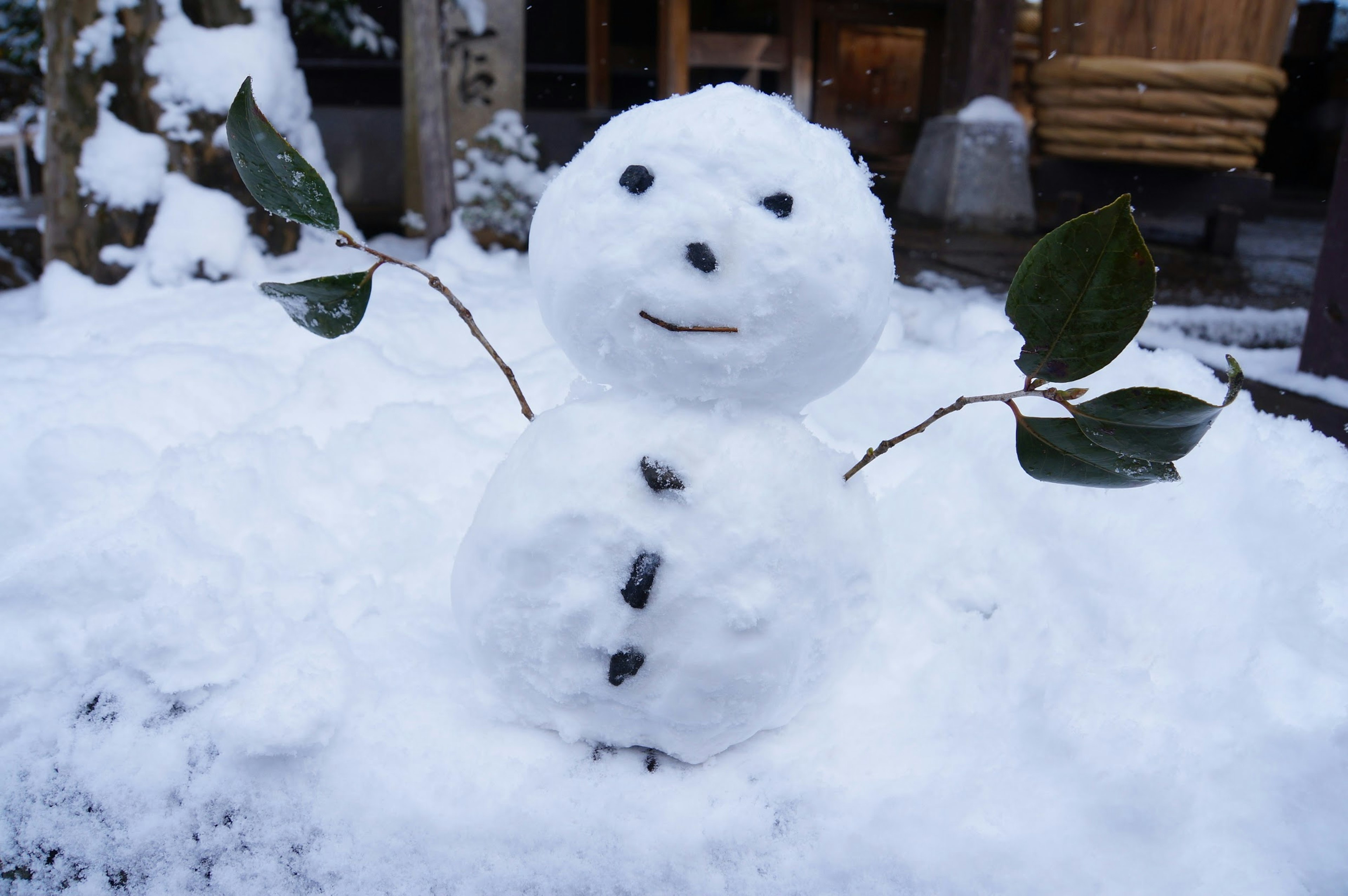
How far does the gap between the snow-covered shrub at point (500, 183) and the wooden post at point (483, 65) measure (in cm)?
10

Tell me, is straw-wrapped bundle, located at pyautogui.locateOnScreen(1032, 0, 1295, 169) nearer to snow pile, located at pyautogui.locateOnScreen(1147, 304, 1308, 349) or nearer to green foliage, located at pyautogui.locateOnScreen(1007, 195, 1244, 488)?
snow pile, located at pyautogui.locateOnScreen(1147, 304, 1308, 349)

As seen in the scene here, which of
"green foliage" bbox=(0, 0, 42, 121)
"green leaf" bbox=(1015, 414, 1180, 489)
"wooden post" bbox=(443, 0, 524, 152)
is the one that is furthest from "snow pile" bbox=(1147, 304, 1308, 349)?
"green foliage" bbox=(0, 0, 42, 121)

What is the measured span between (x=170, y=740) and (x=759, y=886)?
84cm

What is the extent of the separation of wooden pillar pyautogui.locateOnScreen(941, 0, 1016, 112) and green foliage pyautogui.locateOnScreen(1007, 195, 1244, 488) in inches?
197

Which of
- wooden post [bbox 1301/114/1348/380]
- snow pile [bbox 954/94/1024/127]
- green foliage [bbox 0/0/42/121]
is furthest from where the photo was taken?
snow pile [bbox 954/94/1024/127]

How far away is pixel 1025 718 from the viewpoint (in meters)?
1.26

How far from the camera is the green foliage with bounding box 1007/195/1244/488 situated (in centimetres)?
97

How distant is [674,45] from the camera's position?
5.34 metres

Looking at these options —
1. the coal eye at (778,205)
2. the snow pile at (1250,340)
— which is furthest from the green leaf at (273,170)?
the snow pile at (1250,340)

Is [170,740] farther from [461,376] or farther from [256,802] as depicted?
[461,376]

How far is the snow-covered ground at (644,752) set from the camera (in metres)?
1.08

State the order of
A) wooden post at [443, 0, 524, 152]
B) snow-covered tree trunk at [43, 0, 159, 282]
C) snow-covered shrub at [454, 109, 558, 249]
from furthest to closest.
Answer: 1. wooden post at [443, 0, 524, 152]
2. snow-covered shrub at [454, 109, 558, 249]
3. snow-covered tree trunk at [43, 0, 159, 282]

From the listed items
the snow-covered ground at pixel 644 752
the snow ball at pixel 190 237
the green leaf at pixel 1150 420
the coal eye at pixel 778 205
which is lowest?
the snow-covered ground at pixel 644 752

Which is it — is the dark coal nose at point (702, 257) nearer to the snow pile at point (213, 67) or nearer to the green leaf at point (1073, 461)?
the green leaf at point (1073, 461)
